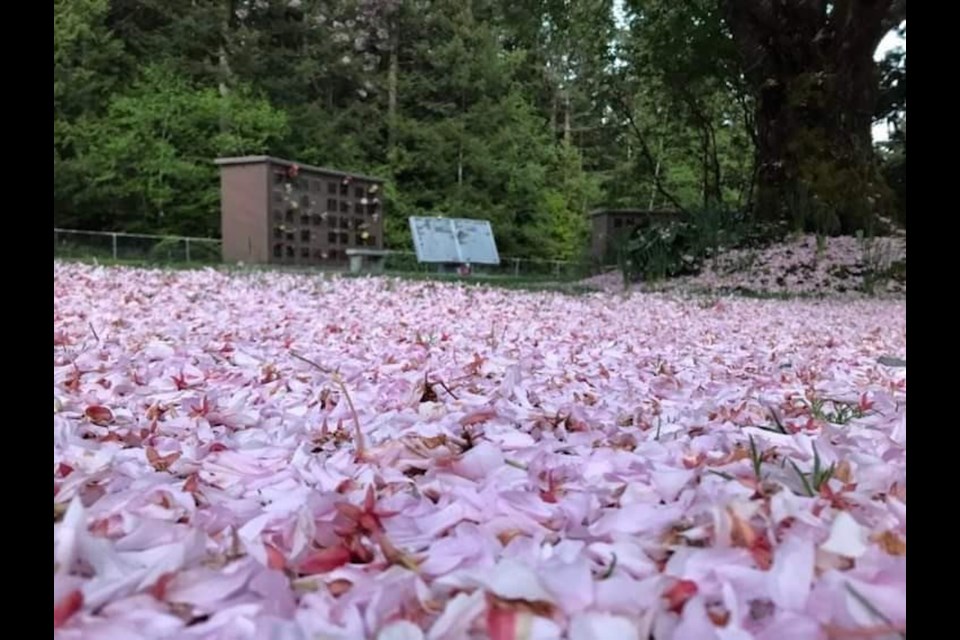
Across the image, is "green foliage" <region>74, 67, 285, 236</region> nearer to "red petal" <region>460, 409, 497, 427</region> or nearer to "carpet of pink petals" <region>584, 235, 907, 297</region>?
"carpet of pink petals" <region>584, 235, 907, 297</region>

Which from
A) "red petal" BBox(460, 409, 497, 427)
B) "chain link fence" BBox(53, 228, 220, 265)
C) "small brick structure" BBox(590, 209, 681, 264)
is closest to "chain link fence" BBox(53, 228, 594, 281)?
"chain link fence" BBox(53, 228, 220, 265)

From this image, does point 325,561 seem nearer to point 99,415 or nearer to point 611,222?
point 99,415

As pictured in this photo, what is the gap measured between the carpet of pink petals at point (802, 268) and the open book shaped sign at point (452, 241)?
1.86 meters

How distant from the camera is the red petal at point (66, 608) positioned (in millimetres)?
428

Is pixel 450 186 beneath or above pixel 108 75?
beneath

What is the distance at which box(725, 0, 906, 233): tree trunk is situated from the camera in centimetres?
612

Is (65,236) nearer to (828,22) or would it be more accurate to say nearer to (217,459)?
(828,22)

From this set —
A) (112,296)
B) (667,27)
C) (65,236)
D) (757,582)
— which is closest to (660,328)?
(112,296)

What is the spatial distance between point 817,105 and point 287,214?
4.27m

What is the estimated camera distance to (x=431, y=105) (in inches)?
407

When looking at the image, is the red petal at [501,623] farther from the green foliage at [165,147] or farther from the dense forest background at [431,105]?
the green foliage at [165,147]

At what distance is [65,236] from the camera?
685 cm

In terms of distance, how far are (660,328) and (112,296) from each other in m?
2.10
